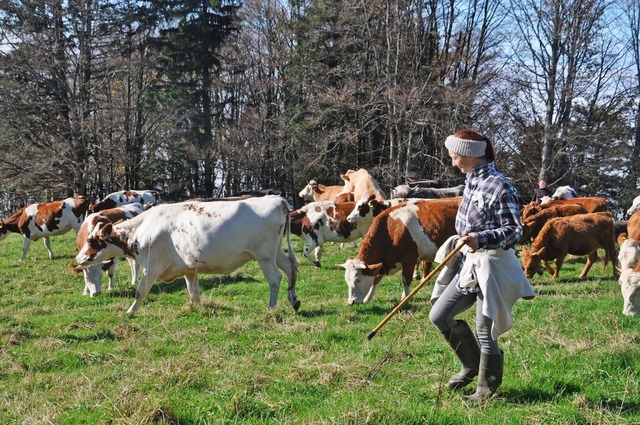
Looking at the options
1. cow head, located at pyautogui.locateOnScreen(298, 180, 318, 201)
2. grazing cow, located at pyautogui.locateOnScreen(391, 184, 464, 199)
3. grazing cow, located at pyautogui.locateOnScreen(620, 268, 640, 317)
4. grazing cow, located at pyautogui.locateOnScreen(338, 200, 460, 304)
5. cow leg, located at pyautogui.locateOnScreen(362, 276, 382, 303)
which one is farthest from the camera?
cow head, located at pyautogui.locateOnScreen(298, 180, 318, 201)

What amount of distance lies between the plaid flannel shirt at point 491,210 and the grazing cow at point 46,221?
1445cm

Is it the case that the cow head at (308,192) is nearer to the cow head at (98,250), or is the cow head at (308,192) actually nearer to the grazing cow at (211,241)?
the cow head at (98,250)

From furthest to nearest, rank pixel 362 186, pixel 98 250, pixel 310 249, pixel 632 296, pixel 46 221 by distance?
pixel 362 186 < pixel 46 221 < pixel 310 249 < pixel 98 250 < pixel 632 296

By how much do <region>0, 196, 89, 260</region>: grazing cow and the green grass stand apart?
6735 millimetres

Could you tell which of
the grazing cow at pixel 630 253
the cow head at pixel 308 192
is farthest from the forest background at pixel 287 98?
the grazing cow at pixel 630 253

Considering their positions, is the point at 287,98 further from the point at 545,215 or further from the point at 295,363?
the point at 295,363

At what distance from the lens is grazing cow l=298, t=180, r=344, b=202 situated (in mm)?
22984

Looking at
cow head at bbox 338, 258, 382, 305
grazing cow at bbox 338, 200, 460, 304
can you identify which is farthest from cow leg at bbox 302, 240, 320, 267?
cow head at bbox 338, 258, 382, 305

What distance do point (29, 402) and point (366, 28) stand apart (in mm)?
27668

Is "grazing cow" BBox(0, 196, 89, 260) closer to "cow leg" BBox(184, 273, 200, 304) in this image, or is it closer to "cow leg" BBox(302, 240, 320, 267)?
"cow leg" BBox(302, 240, 320, 267)

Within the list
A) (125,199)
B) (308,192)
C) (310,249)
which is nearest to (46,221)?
(125,199)

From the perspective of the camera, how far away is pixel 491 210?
13.7ft

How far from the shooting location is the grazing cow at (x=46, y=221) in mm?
16266

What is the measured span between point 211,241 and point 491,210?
5.37 metres
